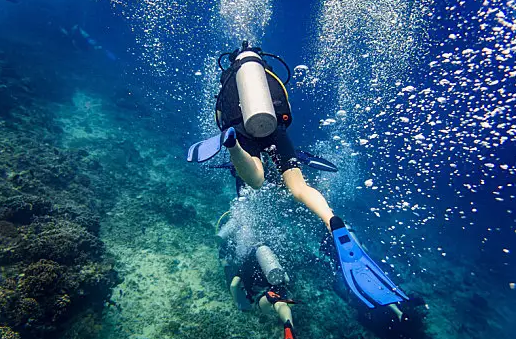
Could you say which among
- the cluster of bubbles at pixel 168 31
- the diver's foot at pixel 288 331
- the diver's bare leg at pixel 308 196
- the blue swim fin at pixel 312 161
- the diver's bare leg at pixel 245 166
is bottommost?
the diver's foot at pixel 288 331

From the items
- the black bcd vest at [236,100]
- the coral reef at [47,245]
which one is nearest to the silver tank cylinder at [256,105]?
the black bcd vest at [236,100]

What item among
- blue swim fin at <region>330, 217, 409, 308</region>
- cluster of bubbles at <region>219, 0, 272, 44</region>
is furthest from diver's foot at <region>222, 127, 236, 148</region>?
cluster of bubbles at <region>219, 0, 272, 44</region>

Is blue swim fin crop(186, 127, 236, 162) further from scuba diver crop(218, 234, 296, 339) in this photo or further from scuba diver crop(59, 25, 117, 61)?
scuba diver crop(59, 25, 117, 61)

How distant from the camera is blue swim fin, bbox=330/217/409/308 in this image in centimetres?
307

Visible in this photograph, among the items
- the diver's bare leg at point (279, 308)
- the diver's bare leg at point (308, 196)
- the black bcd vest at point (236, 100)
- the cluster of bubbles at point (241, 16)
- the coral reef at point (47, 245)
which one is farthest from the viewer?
the cluster of bubbles at point (241, 16)

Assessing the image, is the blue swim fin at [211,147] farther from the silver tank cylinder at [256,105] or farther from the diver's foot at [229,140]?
the silver tank cylinder at [256,105]

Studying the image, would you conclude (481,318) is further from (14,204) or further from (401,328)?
(14,204)

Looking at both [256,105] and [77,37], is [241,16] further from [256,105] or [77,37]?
[256,105]

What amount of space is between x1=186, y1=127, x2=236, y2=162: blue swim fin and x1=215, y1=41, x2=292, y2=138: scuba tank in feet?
0.98

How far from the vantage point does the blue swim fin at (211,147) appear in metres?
2.82

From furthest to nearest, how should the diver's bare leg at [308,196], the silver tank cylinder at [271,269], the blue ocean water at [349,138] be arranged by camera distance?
the blue ocean water at [349,138]
the silver tank cylinder at [271,269]
the diver's bare leg at [308,196]

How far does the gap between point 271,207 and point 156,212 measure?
533 cm

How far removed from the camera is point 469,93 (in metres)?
36.0

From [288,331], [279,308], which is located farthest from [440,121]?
[288,331]
